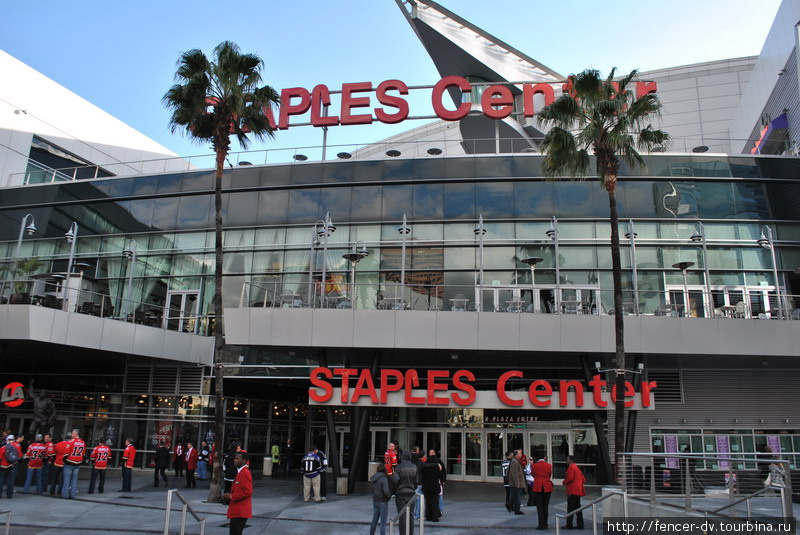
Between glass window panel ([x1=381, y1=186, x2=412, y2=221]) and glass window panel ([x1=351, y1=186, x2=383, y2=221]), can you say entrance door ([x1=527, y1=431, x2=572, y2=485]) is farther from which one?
glass window panel ([x1=351, y1=186, x2=383, y2=221])

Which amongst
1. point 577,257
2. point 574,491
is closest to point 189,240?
point 577,257

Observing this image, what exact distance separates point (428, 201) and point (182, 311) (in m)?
12.3

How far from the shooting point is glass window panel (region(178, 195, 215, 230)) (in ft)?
106

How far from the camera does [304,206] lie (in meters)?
31.5

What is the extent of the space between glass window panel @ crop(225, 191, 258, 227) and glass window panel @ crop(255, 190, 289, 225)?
0.29 m

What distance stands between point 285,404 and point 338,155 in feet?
42.2

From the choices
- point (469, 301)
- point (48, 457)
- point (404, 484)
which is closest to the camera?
point (404, 484)

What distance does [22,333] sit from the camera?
2119cm

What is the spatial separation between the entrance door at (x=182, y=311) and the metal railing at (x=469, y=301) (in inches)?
271

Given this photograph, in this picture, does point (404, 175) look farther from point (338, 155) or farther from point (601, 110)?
point (601, 110)

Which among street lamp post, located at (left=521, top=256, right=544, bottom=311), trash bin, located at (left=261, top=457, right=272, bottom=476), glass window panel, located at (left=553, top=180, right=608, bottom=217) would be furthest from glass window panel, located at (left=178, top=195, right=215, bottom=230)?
glass window panel, located at (left=553, top=180, right=608, bottom=217)

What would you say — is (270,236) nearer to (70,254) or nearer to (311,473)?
(70,254)

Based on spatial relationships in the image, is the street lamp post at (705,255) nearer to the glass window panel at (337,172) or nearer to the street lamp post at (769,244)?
the street lamp post at (769,244)

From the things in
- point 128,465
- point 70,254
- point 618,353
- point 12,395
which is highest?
point 70,254
